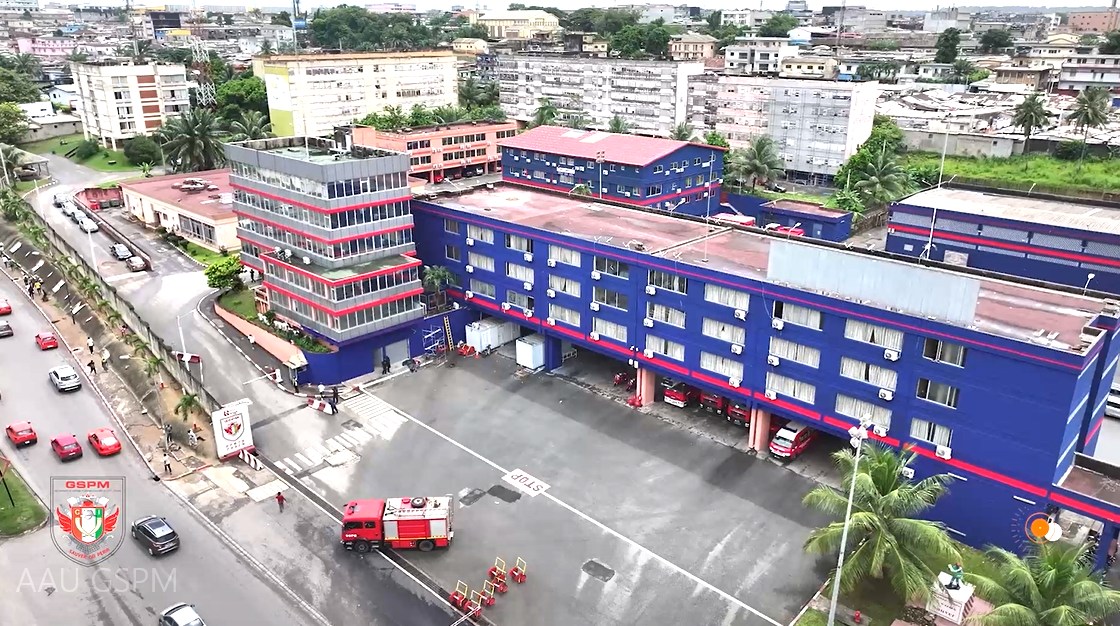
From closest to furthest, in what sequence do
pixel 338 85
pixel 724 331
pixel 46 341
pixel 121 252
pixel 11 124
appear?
pixel 724 331
pixel 46 341
pixel 121 252
pixel 11 124
pixel 338 85

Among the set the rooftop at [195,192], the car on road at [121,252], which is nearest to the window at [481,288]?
the rooftop at [195,192]

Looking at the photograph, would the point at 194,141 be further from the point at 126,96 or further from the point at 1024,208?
the point at 1024,208

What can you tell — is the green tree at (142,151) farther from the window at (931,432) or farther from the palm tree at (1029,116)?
the palm tree at (1029,116)

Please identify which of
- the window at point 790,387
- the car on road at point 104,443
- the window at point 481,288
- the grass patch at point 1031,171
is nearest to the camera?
the window at point 790,387

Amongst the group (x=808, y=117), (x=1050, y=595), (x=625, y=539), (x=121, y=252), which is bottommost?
(x=625, y=539)

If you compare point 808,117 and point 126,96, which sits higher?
point 126,96

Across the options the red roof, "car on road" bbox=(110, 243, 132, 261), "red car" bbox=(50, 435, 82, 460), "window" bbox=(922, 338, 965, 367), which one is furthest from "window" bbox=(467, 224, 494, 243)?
"car on road" bbox=(110, 243, 132, 261)

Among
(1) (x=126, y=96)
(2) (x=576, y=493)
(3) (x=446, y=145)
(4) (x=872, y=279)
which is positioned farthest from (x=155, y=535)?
(1) (x=126, y=96)
